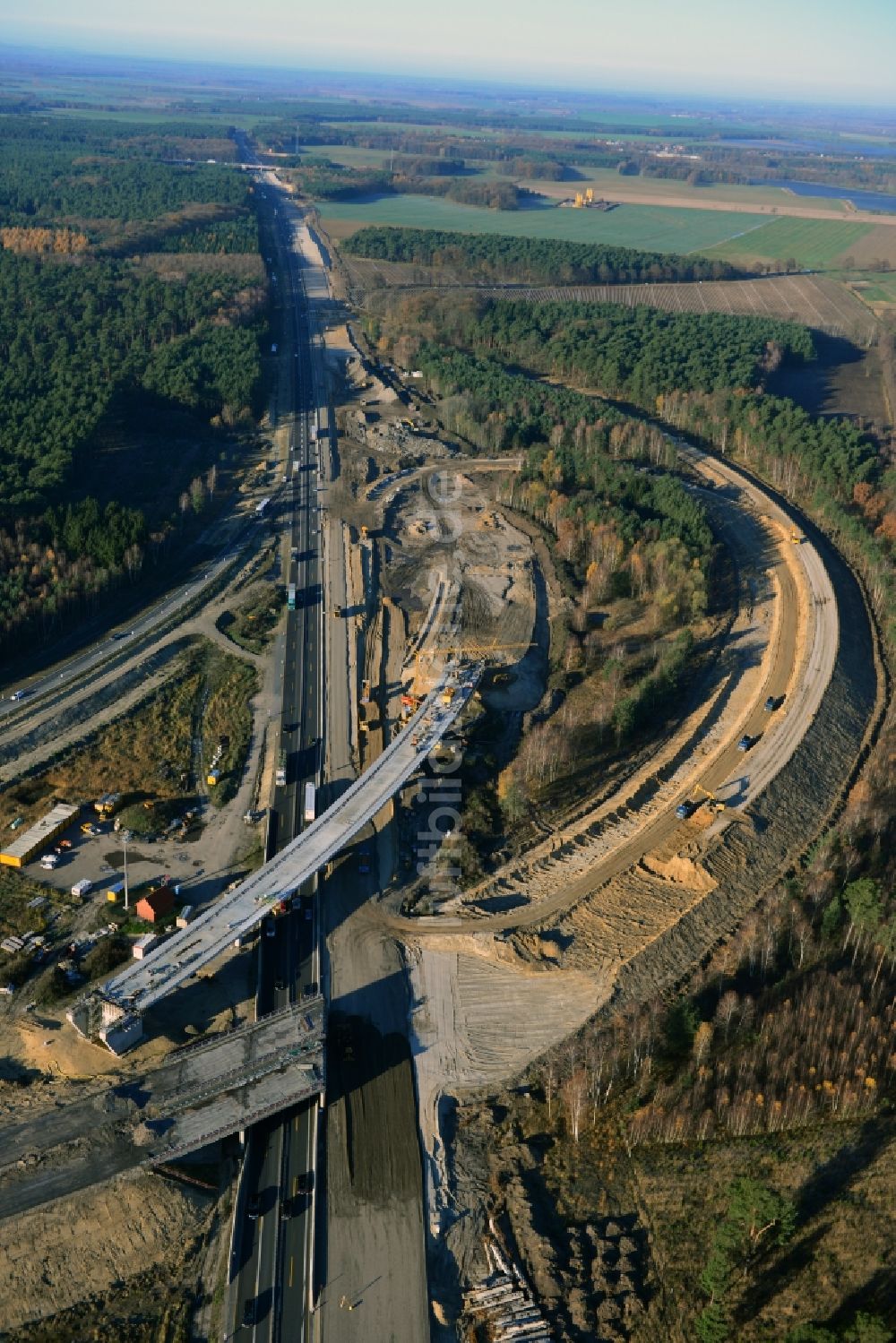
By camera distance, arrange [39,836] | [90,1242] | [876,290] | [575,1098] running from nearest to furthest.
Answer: [90,1242]
[575,1098]
[39,836]
[876,290]

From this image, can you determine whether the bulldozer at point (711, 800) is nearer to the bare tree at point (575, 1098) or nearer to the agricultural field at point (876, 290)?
the bare tree at point (575, 1098)

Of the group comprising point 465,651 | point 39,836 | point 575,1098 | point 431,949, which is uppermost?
point 465,651

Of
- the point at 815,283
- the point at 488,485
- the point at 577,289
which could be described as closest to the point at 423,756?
the point at 488,485

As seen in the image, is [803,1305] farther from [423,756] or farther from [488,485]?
[488,485]

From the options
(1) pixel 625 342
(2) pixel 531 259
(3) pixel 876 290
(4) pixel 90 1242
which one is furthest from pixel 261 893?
(3) pixel 876 290

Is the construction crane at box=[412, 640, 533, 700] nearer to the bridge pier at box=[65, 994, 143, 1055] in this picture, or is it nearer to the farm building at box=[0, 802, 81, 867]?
the farm building at box=[0, 802, 81, 867]

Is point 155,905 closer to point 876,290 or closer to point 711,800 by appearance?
point 711,800
